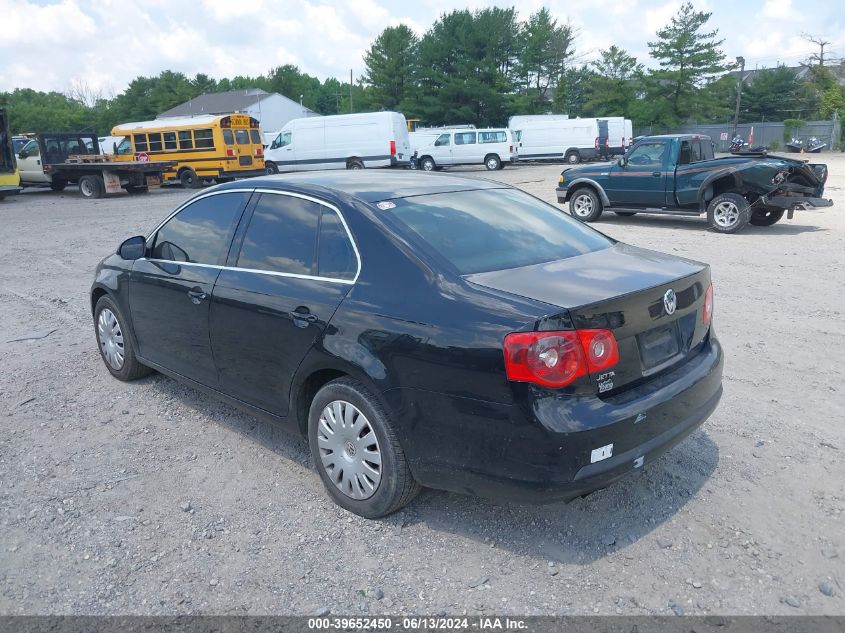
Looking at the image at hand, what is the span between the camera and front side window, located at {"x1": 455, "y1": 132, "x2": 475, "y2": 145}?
33.6 metres

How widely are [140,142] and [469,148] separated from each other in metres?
15.3

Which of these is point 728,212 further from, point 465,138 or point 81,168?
point 465,138

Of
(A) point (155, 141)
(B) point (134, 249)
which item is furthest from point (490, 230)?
(A) point (155, 141)

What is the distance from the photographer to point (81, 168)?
22625 mm

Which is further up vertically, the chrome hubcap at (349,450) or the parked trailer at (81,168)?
the parked trailer at (81,168)

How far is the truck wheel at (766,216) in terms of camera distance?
12.9 m

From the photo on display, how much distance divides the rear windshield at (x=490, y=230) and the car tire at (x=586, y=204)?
10.4m

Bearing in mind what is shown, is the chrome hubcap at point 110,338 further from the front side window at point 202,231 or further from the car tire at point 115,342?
the front side window at point 202,231

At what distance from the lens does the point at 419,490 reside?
334 centimetres

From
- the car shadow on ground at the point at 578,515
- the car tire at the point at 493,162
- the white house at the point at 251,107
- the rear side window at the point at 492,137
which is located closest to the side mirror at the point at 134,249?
the car shadow on ground at the point at 578,515

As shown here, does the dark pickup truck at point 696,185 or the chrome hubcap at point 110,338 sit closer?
the chrome hubcap at point 110,338

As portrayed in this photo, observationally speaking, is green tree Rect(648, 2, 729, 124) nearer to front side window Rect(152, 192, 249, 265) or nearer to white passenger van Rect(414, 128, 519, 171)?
white passenger van Rect(414, 128, 519, 171)

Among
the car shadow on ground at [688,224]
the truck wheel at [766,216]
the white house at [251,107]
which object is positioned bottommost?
the car shadow on ground at [688,224]

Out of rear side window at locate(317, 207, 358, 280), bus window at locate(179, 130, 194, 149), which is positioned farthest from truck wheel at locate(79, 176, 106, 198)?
rear side window at locate(317, 207, 358, 280)
